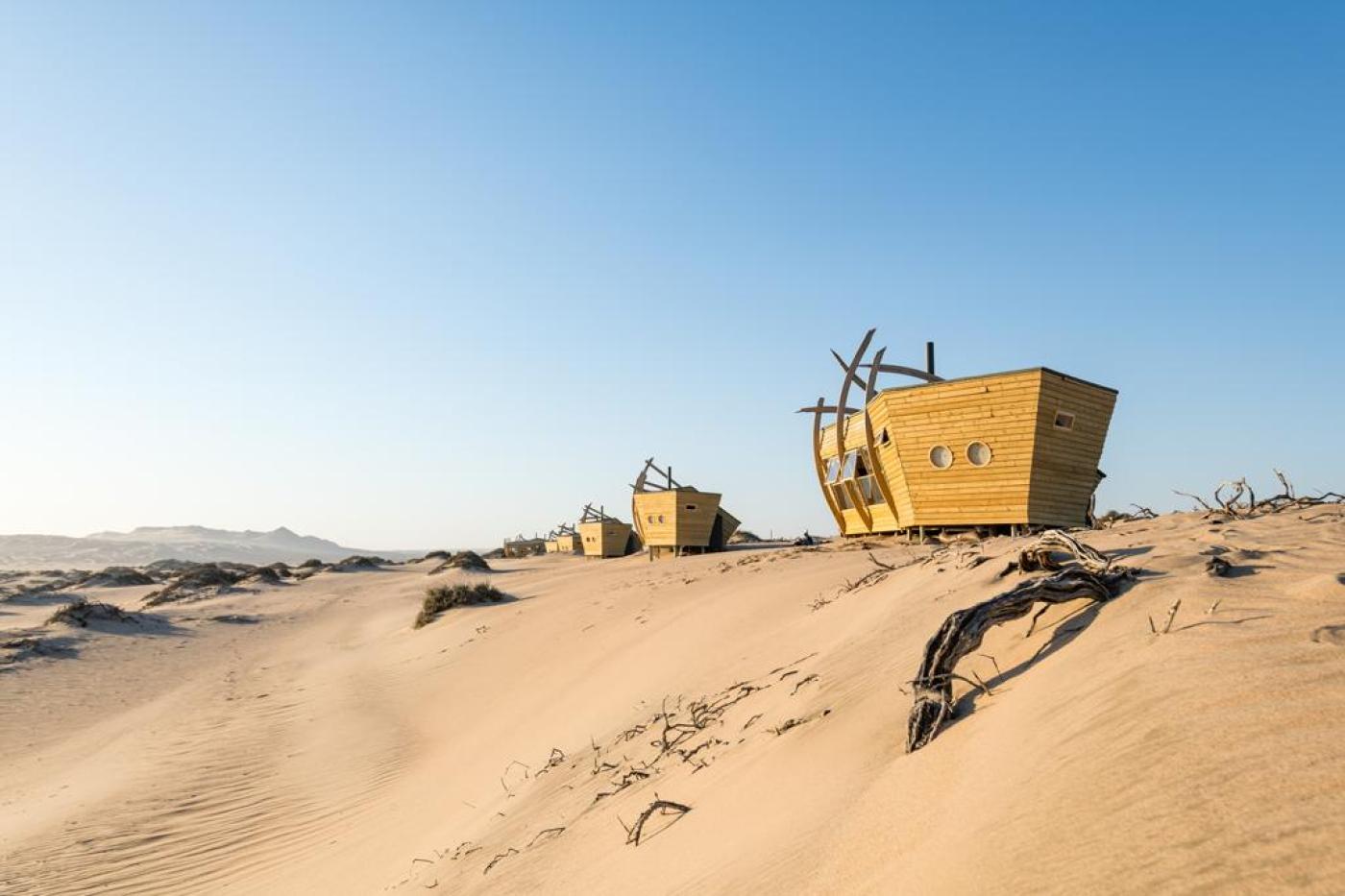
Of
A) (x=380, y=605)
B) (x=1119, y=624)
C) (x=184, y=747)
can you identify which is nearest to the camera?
(x=1119, y=624)

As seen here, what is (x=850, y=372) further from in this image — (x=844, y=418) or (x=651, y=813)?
(x=651, y=813)

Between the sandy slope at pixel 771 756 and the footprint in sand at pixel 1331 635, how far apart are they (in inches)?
0.7

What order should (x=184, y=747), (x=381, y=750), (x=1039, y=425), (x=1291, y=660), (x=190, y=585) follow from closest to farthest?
(x=1291, y=660) < (x=381, y=750) < (x=184, y=747) < (x=1039, y=425) < (x=190, y=585)

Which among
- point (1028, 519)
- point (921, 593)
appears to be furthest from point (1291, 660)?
point (1028, 519)

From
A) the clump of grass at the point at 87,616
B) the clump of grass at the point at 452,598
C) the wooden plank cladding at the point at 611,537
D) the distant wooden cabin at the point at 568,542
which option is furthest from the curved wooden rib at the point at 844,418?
the distant wooden cabin at the point at 568,542

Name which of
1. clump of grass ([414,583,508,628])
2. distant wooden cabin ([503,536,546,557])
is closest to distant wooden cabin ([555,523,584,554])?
distant wooden cabin ([503,536,546,557])

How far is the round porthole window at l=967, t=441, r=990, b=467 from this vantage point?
16.4 metres

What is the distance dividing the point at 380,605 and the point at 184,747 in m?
19.2

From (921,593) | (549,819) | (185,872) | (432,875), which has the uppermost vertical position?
(921,593)

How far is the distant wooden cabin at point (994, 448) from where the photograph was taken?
15.9 meters

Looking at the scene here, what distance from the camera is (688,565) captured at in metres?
22.6

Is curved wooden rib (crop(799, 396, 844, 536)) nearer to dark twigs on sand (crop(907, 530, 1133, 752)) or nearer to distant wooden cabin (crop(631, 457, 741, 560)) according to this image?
distant wooden cabin (crop(631, 457, 741, 560))

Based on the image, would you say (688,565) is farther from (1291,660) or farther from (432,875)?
(1291,660)

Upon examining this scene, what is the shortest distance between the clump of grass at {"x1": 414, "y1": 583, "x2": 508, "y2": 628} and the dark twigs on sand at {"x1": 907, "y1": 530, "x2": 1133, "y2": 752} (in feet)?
62.8
